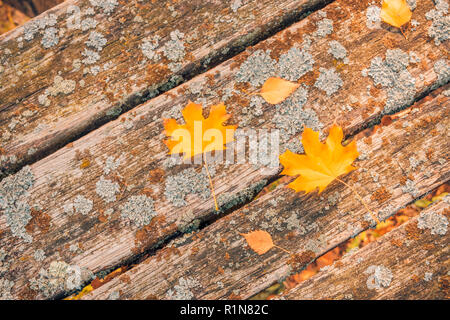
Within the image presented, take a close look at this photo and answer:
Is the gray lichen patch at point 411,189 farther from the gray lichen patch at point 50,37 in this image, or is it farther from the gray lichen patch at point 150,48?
the gray lichen patch at point 50,37

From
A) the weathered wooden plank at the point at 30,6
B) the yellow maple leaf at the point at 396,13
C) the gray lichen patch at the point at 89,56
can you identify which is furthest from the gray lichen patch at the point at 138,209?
the weathered wooden plank at the point at 30,6

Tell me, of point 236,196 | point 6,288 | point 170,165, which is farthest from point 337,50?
point 6,288

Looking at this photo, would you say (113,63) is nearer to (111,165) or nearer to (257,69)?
(111,165)

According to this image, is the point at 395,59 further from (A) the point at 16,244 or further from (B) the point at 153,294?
(A) the point at 16,244

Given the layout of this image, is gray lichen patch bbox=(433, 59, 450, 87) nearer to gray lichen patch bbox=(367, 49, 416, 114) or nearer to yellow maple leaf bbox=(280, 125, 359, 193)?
gray lichen patch bbox=(367, 49, 416, 114)

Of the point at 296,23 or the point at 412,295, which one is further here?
the point at 296,23

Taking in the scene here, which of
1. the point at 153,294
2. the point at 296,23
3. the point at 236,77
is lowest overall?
the point at 153,294
